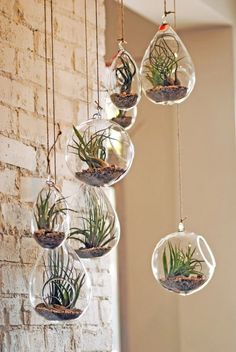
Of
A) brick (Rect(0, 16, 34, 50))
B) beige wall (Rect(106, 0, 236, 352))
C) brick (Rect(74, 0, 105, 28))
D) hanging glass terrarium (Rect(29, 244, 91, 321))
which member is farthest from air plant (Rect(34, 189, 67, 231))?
beige wall (Rect(106, 0, 236, 352))

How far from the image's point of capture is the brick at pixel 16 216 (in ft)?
10.9

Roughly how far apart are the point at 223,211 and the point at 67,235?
2067 mm

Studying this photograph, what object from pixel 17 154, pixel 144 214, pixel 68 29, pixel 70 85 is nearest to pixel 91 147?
pixel 17 154

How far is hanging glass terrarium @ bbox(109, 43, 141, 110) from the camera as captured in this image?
318cm

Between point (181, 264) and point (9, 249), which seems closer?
point (181, 264)

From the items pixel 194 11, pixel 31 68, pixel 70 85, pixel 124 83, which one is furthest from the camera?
pixel 194 11

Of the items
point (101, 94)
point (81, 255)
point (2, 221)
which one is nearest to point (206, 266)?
point (81, 255)

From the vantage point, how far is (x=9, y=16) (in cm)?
343

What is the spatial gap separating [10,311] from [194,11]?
1.99 m

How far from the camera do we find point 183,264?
322 cm

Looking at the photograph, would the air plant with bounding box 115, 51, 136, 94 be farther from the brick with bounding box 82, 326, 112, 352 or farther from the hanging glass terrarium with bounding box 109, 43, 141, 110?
the brick with bounding box 82, 326, 112, 352

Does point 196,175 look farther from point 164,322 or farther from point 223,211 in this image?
point 164,322

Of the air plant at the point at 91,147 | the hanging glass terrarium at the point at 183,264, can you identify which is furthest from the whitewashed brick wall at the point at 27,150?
the hanging glass terrarium at the point at 183,264

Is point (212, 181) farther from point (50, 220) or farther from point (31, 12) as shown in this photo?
point (50, 220)
